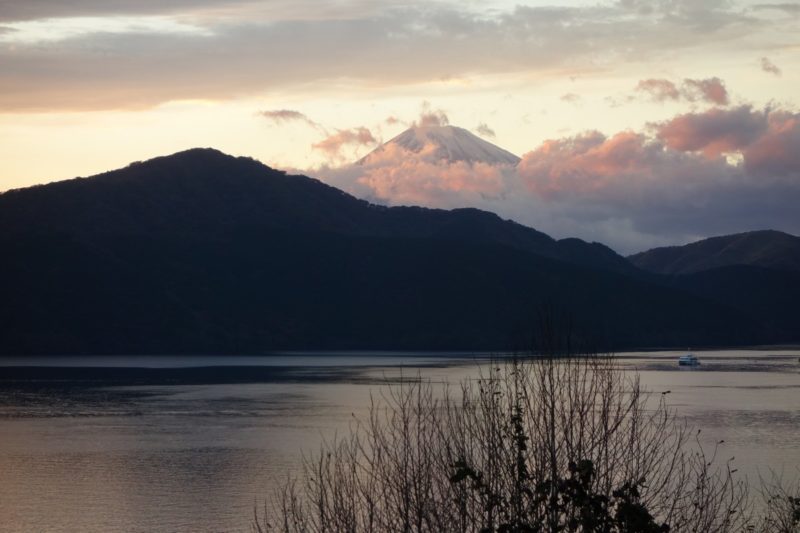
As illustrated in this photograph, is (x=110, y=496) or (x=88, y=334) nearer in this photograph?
(x=110, y=496)

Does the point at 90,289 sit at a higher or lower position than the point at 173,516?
higher

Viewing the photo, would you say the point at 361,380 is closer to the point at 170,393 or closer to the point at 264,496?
the point at 170,393

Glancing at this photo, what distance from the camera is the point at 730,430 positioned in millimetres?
60781

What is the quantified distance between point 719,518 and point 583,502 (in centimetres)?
2334

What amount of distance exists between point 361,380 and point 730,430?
49.5 meters

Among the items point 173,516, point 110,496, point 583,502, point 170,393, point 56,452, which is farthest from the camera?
point 170,393

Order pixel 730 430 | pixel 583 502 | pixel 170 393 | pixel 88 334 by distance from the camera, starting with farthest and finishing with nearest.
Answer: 1. pixel 88 334
2. pixel 170 393
3. pixel 730 430
4. pixel 583 502

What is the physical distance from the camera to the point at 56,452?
184 feet

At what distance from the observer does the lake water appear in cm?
4141

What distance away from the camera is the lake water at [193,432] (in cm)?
4141

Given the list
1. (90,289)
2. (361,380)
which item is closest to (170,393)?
(361,380)

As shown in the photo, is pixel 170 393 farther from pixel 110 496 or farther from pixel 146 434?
pixel 110 496

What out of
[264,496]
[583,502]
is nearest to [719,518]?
[264,496]

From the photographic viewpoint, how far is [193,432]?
6397 cm
